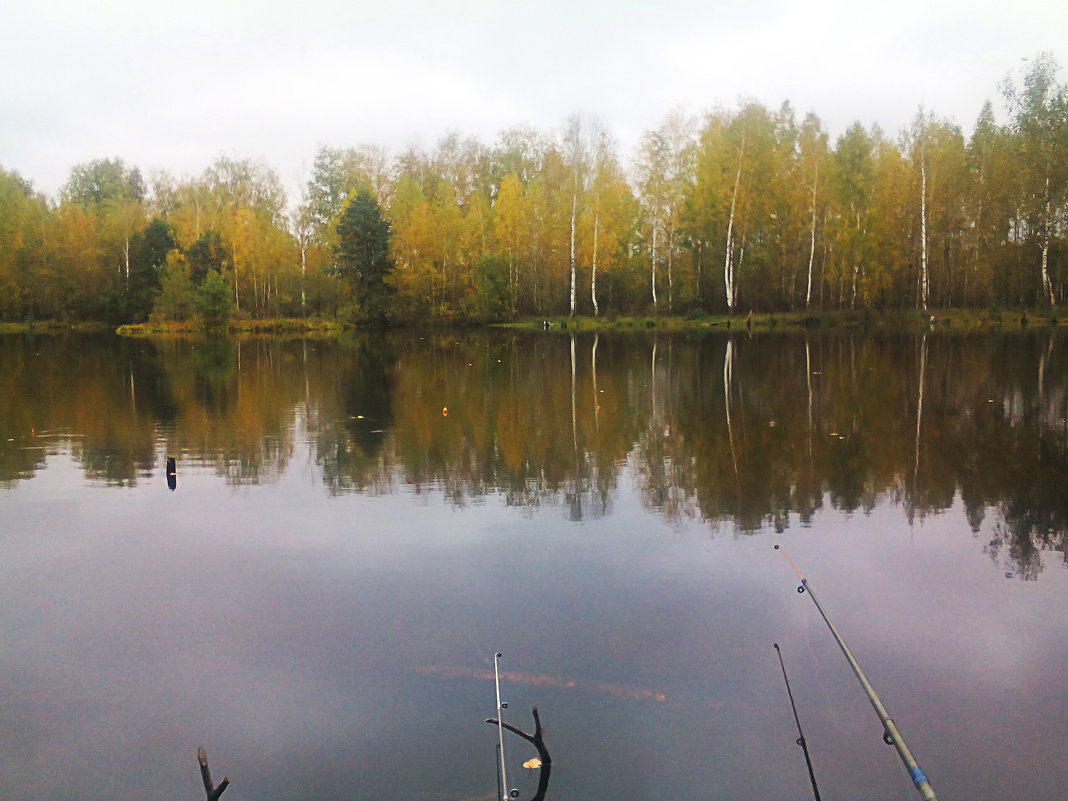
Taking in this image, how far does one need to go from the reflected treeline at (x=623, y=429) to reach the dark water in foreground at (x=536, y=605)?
0.10 m

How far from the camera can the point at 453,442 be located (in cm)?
1451

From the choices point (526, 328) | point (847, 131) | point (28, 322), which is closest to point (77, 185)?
point (28, 322)

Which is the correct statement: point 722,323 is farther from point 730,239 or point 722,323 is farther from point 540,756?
point 540,756

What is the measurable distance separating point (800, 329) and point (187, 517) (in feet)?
149

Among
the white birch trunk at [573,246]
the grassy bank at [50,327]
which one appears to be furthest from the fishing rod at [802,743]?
the grassy bank at [50,327]

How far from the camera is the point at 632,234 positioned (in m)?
62.5

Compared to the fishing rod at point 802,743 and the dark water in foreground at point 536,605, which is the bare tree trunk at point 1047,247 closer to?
the dark water in foreground at point 536,605

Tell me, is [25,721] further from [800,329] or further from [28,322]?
[28,322]

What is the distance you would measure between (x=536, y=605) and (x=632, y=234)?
5740 centimetres

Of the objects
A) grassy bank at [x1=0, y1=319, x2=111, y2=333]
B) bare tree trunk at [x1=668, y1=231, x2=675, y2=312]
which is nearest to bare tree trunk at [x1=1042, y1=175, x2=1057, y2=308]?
bare tree trunk at [x1=668, y1=231, x2=675, y2=312]

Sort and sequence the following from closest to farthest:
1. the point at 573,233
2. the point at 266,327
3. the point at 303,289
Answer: the point at 573,233 < the point at 266,327 < the point at 303,289

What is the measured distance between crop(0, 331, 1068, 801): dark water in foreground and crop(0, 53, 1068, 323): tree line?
1615 inches

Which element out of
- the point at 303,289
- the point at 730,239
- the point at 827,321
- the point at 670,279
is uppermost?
the point at 730,239

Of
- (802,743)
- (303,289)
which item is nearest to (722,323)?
(303,289)
